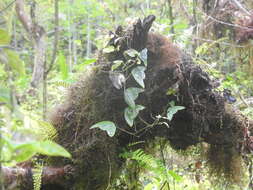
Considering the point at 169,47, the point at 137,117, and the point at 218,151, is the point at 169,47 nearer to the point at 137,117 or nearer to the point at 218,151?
the point at 137,117

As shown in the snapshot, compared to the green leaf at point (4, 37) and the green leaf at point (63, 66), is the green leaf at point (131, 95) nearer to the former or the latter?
the green leaf at point (63, 66)

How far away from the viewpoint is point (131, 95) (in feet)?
4.41

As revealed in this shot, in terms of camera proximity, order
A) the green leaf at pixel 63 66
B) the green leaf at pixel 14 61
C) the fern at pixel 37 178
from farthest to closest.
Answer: the green leaf at pixel 63 66 < the fern at pixel 37 178 < the green leaf at pixel 14 61

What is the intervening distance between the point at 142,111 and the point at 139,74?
21cm

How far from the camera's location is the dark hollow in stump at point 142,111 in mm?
1343

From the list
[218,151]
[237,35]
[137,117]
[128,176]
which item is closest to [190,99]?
[137,117]

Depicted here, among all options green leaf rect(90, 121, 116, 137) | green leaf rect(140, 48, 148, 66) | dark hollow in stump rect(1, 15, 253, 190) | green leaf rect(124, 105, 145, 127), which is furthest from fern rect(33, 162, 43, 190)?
green leaf rect(140, 48, 148, 66)

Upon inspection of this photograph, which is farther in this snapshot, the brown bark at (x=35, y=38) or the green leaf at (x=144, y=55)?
the brown bark at (x=35, y=38)

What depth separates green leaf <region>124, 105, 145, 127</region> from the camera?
1.31m

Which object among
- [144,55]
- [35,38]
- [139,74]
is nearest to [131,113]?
[139,74]

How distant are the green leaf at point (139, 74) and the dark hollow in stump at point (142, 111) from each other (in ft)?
0.25

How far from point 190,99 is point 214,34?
7.61 ft

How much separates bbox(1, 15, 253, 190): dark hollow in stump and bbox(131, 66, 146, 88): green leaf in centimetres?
8

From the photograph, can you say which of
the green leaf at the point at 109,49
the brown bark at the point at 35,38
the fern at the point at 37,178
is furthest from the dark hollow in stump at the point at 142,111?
the brown bark at the point at 35,38
